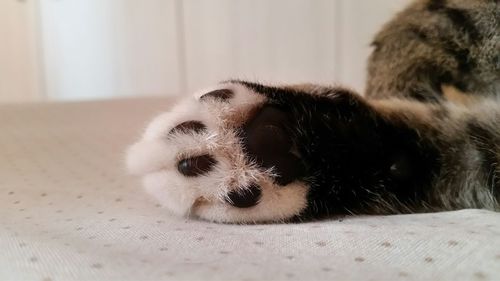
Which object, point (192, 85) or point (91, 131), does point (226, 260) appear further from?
point (192, 85)

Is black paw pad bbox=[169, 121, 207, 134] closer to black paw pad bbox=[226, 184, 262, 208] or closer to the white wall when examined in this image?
black paw pad bbox=[226, 184, 262, 208]

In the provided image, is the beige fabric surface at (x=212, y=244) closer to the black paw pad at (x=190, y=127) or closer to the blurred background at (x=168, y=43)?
the black paw pad at (x=190, y=127)

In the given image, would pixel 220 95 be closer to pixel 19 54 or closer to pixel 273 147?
pixel 273 147

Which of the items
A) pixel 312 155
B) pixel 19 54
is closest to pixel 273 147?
pixel 312 155

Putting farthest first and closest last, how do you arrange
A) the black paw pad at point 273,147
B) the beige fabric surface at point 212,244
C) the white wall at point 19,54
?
the white wall at point 19,54 < the black paw pad at point 273,147 < the beige fabric surface at point 212,244

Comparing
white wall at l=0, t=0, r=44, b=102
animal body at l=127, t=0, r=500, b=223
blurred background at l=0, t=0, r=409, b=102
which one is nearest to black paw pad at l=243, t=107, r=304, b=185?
animal body at l=127, t=0, r=500, b=223

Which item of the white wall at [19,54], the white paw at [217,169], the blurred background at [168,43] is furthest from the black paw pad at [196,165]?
the white wall at [19,54]
